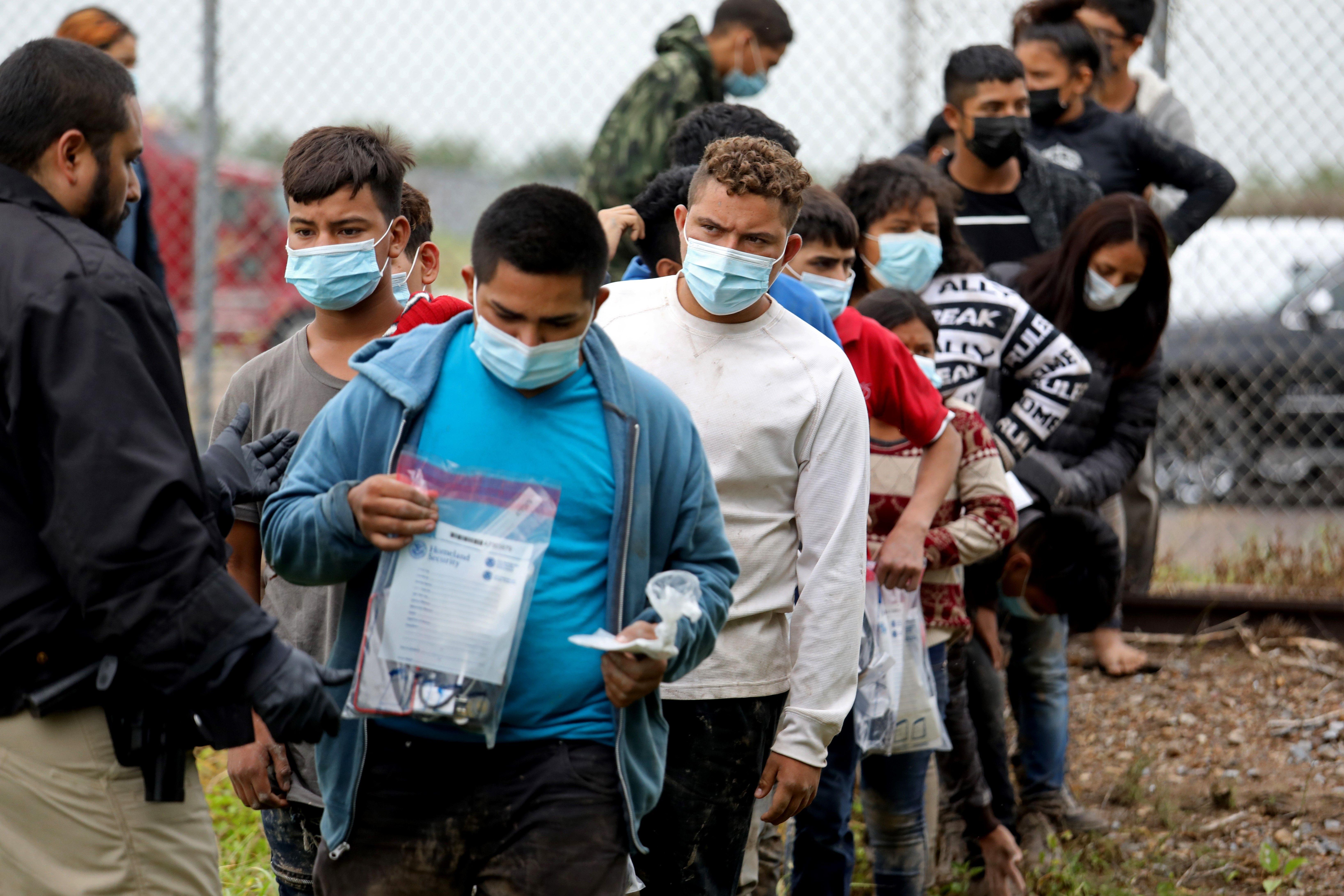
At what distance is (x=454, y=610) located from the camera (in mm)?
2080

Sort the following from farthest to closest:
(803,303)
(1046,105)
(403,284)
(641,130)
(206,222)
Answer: (206,222)
(1046,105)
(641,130)
(403,284)
(803,303)

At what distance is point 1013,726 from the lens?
5617 mm

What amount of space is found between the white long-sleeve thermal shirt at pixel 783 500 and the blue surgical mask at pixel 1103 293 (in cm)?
208

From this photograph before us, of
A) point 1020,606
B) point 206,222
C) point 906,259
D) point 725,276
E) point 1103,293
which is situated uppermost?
point 725,276

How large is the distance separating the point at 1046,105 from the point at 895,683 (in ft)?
9.90

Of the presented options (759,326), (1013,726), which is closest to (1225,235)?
(1013,726)

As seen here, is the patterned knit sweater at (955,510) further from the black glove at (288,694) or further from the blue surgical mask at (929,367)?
the black glove at (288,694)

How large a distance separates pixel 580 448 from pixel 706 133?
1.86 m

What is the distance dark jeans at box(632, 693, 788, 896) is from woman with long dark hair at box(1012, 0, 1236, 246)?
3.43m

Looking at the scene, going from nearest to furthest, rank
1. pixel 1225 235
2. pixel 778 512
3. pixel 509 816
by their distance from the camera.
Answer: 1. pixel 509 816
2. pixel 778 512
3. pixel 1225 235

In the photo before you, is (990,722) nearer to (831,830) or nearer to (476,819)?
(831,830)

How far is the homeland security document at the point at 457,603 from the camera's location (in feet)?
6.80

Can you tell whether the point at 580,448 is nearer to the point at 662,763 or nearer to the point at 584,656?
the point at 584,656

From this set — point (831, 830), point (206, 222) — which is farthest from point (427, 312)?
point (206, 222)
